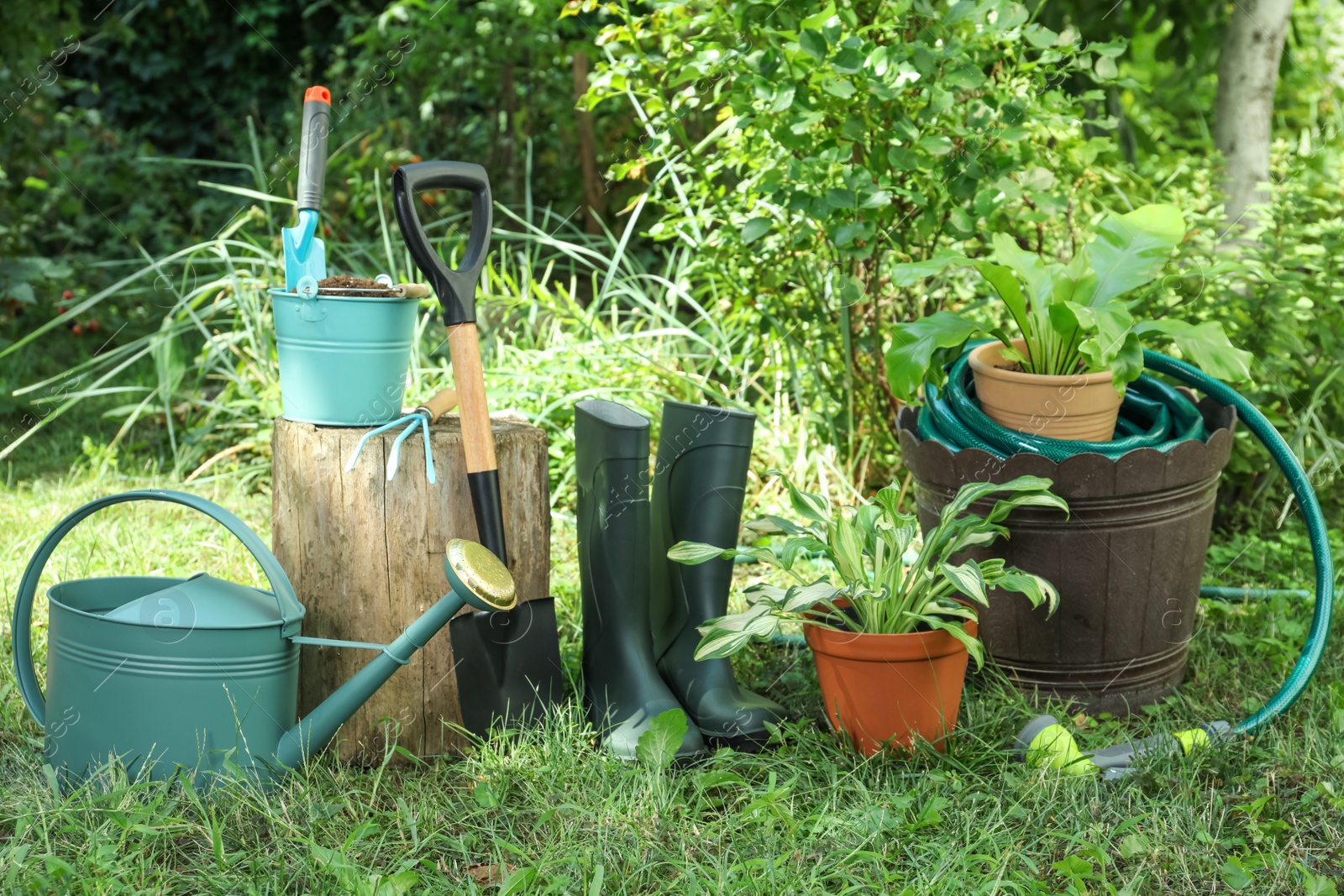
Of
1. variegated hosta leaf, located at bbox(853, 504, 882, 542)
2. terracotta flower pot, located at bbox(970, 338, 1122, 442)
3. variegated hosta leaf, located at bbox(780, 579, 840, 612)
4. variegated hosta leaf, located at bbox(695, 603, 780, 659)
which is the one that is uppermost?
terracotta flower pot, located at bbox(970, 338, 1122, 442)

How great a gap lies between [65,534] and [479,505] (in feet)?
1.91

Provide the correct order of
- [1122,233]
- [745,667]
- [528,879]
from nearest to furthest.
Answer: [528,879] → [1122,233] → [745,667]

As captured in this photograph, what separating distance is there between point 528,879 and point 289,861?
0.32 metres

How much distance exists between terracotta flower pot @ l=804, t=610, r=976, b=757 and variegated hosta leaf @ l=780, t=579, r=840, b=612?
0.20ft

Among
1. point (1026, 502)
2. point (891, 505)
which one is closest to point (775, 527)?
point (891, 505)

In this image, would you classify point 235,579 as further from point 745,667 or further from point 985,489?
point 985,489

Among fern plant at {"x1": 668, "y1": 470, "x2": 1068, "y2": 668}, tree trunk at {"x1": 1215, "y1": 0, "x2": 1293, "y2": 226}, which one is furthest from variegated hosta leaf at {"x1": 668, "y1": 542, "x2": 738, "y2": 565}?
tree trunk at {"x1": 1215, "y1": 0, "x2": 1293, "y2": 226}

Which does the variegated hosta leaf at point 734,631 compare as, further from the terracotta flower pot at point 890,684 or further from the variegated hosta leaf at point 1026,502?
the variegated hosta leaf at point 1026,502

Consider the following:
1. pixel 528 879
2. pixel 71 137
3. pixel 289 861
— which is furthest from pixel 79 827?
pixel 71 137

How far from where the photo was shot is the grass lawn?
142 cm

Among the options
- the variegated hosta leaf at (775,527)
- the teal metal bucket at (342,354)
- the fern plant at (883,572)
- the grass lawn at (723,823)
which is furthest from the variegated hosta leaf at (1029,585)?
the teal metal bucket at (342,354)

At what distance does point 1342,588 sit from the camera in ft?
7.89

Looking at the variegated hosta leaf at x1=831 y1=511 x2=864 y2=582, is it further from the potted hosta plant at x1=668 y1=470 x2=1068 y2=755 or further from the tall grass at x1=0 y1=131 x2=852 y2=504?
the tall grass at x1=0 y1=131 x2=852 y2=504

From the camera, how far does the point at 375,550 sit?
68.9 inches
